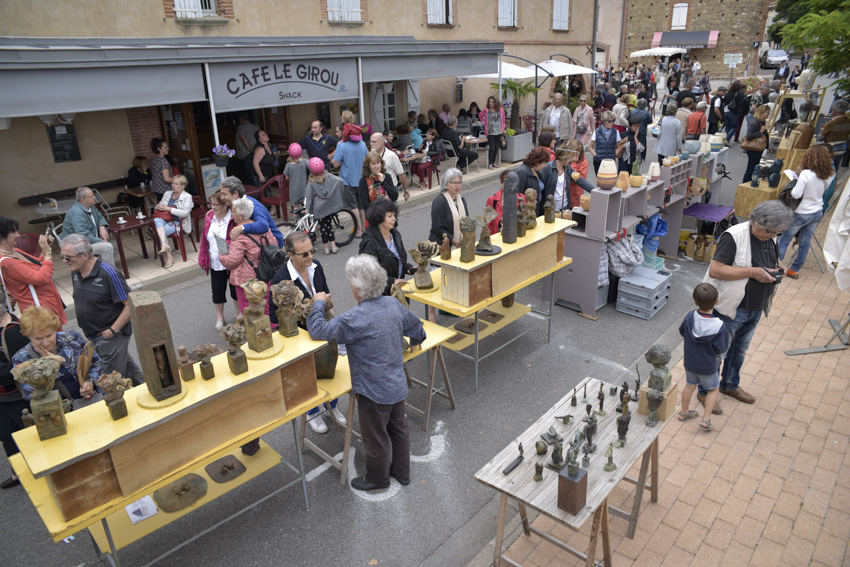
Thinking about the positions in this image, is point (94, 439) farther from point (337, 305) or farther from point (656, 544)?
point (337, 305)

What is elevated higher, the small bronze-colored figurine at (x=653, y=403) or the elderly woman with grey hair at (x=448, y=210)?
the elderly woman with grey hair at (x=448, y=210)

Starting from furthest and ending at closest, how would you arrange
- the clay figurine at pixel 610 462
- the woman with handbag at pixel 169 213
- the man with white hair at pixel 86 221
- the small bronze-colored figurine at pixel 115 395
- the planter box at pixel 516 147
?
the planter box at pixel 516 147
the woman with handbag at pixel 169 213
the man with white hair at pixel 86 221
the clay figurine at pixel 610 462
the small bronze-colored figurine at pixel 115 395

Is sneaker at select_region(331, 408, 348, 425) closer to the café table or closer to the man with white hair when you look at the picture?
the man with white hair

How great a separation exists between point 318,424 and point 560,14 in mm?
20553

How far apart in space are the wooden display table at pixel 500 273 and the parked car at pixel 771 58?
42268mm

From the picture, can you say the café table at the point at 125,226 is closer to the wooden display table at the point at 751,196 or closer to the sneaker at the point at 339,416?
the sneaker at the point at 339,416

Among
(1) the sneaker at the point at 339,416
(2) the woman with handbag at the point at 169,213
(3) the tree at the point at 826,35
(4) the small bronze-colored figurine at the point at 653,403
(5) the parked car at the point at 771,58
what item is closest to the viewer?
Result: (4) the small bronze-colored figurine at the point at 653,403

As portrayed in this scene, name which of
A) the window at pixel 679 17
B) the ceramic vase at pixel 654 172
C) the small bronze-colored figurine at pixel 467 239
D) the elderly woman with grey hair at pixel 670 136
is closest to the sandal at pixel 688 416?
the small bronze-colored figurine at pixel 467 239

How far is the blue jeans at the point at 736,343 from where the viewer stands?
516 cm

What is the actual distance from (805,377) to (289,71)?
357 inches

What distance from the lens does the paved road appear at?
163 inches

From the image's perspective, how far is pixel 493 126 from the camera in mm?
15141

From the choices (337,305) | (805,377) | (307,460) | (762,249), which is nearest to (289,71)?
(337,305)

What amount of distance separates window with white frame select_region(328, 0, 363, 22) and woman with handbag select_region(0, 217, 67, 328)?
10.2m
